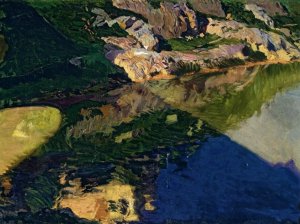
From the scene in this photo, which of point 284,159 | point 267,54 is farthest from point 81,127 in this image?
point 267,54

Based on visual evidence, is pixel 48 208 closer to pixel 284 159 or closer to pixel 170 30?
pixel 284 159

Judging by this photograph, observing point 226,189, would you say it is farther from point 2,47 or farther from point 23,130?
point 2,47

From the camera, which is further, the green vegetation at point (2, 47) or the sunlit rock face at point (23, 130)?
the green vegetation at point (2, 47)

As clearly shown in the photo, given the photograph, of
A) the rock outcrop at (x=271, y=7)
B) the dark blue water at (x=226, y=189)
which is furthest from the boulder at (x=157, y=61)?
the rock outcrop at (x=271, y=7)

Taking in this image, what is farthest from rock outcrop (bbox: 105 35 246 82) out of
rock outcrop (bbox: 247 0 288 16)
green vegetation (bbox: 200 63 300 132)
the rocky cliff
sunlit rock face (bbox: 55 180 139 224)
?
sunlit rock face (bbox: 55 180 139 224)

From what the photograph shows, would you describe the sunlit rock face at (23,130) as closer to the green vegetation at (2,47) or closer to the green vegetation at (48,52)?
the green vegetation at (48,52)

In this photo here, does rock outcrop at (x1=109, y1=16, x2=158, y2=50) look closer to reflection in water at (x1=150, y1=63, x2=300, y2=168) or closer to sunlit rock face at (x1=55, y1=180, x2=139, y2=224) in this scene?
reflection in water at (x1=150, y1=63, x2=300, y2=168)
